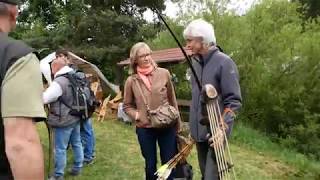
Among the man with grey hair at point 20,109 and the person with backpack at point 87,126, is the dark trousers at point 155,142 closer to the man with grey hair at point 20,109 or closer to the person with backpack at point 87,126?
the person with backpack at point 87,126

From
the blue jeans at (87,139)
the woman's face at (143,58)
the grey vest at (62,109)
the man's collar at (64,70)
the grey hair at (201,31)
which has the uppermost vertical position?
the grey hair at (201,31)

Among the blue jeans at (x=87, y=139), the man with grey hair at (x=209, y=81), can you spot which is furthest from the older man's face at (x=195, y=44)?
the blue jeans at (x=87, y=139)

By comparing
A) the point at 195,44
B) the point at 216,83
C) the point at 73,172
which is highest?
the point at 195,44

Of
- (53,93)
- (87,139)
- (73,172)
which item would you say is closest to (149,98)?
(53,93)

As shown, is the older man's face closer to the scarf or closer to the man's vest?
the scarf

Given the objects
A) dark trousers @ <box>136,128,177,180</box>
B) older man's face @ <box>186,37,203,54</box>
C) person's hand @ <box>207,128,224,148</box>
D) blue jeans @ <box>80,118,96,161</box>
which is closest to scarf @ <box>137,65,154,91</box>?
dark trousers @ <box>136,128,177,180</box>

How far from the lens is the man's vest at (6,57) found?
1823 millimetres

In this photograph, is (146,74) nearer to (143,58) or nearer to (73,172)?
(143,58)

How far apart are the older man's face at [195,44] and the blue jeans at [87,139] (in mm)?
2924

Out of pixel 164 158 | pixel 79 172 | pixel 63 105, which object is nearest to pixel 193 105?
pixel 164 158

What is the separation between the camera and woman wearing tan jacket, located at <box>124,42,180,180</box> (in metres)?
4.52

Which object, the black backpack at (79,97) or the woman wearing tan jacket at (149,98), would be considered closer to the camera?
the woman wearing tan jacket at (149,98)

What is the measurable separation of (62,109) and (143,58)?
52.7 inches

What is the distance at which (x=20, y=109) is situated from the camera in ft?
5.97
